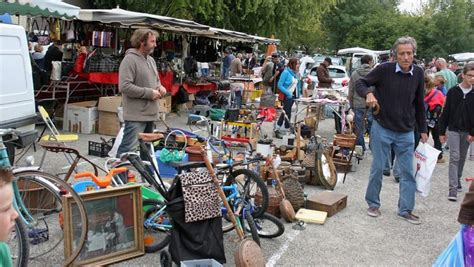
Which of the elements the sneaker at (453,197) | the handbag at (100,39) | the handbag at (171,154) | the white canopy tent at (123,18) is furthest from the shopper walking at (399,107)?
the handbag at (100,39)

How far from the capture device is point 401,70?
5.31m

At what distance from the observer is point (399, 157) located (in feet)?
18.1

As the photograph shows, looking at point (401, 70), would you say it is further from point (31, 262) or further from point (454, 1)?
point (454, 1)

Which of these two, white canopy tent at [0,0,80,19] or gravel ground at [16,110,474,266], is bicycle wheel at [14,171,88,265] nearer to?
gravel ground at [16,110,474,266]

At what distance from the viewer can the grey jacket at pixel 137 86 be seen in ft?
16.7

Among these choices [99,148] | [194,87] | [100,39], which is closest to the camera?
[99,148]

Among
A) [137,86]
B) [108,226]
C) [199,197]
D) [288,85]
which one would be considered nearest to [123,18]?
[288,85]

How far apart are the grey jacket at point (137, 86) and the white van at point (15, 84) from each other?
972mm

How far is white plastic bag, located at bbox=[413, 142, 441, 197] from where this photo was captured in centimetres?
551

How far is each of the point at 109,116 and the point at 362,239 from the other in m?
6.12

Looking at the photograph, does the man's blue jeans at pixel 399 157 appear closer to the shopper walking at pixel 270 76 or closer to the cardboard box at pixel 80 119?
Result: the cardboard box at pixel 80 119

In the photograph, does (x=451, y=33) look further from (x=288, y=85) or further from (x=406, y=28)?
(x=288, y=85)

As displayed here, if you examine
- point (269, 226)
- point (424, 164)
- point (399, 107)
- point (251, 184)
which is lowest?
point (269, 226)

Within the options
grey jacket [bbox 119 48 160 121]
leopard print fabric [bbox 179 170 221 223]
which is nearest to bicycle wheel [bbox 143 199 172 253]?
leopard print fabric [bbox 179 170 221 223]
